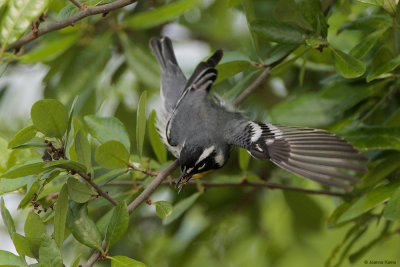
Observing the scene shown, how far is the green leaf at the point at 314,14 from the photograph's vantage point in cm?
305

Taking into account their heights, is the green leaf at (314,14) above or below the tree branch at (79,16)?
below

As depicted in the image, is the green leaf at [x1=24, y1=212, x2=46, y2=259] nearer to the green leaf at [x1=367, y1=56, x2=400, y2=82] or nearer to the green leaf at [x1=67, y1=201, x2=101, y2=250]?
the green leaf at [x1=67, y1=201, x2=101, y2=250]

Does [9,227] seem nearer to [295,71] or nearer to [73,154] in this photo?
[73,154]

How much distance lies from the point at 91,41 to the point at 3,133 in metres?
1.26

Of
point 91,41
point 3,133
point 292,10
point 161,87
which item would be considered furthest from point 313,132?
point 3,133

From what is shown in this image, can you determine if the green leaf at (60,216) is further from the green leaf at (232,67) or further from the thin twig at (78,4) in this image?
the green leaf at (232,67)

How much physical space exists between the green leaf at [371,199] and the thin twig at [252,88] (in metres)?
0.89

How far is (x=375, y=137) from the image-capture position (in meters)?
3.03

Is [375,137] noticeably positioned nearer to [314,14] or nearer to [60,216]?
[314,14]

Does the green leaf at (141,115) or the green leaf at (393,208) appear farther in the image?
the green leaf at (141,115)

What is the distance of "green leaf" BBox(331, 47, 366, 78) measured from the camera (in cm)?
291

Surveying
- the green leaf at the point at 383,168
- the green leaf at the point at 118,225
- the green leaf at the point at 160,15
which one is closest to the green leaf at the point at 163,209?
the green leaf at the point at 118,225

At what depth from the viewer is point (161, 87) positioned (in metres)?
4.44

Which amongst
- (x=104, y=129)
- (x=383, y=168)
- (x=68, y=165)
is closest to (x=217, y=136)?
(x=104, y=129)
